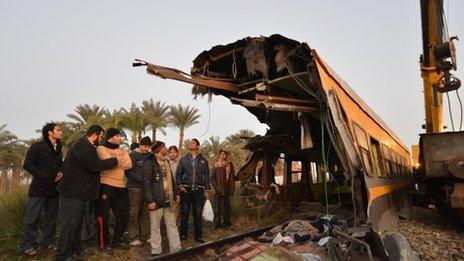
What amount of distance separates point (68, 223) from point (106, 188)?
1.18 meters

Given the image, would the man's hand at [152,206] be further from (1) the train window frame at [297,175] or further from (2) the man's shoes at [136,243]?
(1) the train window frame at [297,175]

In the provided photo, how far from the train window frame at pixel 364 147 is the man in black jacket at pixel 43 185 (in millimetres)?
5232

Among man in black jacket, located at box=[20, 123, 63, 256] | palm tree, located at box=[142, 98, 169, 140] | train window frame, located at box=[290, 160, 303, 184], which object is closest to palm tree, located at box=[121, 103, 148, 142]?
palm tree, located at box=[142, 98, 169, 140]

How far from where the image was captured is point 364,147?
24.4ft

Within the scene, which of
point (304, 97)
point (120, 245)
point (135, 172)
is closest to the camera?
point (120, 245)

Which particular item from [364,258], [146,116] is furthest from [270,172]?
[146,116]

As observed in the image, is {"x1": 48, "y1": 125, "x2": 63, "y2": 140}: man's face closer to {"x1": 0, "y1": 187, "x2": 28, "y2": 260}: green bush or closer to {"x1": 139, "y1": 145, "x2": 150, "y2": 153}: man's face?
{"x1": 139, "y1": 145, "x2": 150, "y2": 153}: man's face

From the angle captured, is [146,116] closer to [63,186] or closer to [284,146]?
[284,146]

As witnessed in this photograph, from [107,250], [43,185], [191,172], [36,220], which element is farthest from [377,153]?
[36,220]

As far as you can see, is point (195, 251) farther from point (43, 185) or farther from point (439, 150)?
point (439, 150)

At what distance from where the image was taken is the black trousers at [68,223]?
5551 mm

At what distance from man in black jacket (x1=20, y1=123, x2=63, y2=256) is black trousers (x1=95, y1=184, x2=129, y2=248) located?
30.7 inches

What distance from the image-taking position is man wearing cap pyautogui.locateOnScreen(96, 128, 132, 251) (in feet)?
21.9

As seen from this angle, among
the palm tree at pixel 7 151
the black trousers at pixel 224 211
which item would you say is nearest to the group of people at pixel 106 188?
the black trousers at pixel 224 211
